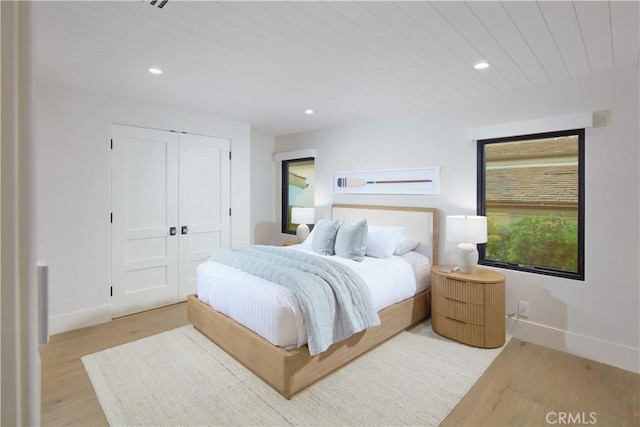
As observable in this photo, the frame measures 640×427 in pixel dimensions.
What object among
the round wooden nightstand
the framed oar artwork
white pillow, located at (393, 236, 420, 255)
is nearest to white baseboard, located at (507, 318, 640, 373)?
the round wooden nightstand

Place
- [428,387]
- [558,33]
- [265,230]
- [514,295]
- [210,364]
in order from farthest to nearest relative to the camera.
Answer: [265,230] → [514,295] → [210,364] → [428,387] → [558,33]

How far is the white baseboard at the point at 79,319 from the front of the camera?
3.22m

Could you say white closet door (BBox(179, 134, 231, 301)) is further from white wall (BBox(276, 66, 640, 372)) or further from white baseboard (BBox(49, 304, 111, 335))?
white wall (BBox(276, 66, 640, 372))

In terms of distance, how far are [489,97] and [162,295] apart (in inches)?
166

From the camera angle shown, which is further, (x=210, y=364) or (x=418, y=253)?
(x=418, y=253)

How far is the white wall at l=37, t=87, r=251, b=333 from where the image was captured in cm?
317

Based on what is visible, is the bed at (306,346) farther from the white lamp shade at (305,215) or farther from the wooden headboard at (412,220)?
the white lamp shade at (305,215)

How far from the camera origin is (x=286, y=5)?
5.84ft

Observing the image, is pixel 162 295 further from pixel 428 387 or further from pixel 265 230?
pixel 428 387

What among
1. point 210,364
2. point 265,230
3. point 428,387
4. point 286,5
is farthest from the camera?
point 265,230

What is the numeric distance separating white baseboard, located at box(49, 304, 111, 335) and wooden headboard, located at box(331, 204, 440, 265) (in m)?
3.03

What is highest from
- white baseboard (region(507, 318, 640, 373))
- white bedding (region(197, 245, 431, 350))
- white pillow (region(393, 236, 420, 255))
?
white pillow (region(393, 236, 420, 255))

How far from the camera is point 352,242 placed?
3.50m

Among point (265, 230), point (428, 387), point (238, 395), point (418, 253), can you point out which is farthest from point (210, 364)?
point (265, 230)
